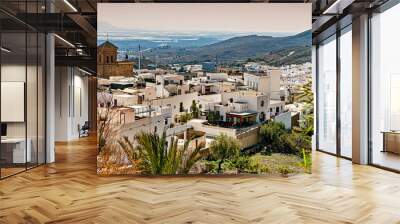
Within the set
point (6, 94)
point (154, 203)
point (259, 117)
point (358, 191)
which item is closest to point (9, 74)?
point (6, 94)

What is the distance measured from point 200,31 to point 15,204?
13.0 ft

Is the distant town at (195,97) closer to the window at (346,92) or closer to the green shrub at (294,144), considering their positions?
the green shrub at (294,144)

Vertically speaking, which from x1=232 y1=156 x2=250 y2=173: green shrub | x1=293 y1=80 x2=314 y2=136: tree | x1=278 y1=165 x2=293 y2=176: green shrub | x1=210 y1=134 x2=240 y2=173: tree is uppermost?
x1=293 y1=80 x2=314 y2=136: tree

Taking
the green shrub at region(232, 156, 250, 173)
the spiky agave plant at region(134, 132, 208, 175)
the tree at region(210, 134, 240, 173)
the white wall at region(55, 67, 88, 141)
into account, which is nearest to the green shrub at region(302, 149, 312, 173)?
the green shrub at region(232, 156, 250, 173)

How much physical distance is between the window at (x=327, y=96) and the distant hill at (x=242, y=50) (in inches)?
144

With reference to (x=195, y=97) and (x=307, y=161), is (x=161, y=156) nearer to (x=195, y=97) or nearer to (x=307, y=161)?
(x=195, y=97)

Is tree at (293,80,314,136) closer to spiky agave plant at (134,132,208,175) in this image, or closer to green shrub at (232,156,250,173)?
green shrub at (232,156,250,173)

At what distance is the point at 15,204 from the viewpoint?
16.0 ft

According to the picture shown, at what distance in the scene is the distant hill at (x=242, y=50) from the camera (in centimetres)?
703

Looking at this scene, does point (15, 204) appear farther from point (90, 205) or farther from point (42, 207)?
point (90, 205)

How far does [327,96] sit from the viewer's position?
1098cm

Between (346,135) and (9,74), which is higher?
(9,74)

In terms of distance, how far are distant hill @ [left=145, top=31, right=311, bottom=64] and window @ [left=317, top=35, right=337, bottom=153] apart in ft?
12.0

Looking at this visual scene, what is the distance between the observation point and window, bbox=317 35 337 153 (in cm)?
1048
